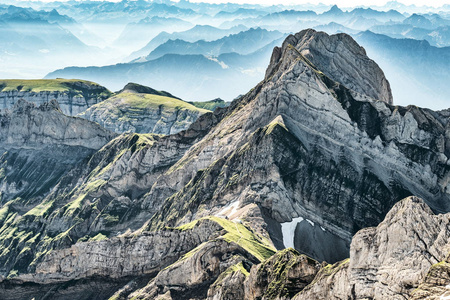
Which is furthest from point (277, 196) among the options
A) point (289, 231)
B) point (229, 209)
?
point (229, 209)

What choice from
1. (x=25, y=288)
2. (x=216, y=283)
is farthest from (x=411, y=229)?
(x=25, y=288)

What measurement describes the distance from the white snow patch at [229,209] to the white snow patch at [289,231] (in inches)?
549

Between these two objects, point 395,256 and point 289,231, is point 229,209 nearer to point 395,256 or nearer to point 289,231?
point 289,231

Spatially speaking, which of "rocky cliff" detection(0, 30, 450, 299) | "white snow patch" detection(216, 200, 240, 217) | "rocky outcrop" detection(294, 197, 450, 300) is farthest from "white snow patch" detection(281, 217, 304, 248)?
"rocky outcrop" detection(294, 197, 450, 300)

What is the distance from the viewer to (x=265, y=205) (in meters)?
160

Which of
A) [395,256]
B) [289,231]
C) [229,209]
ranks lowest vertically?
[289,231]

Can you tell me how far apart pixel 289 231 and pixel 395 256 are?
8770 cm

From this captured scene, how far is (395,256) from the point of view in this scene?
67.2m

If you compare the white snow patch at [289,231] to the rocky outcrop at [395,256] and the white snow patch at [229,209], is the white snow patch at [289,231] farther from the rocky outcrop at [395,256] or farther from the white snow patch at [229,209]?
the rocky outcrop at [395,256]

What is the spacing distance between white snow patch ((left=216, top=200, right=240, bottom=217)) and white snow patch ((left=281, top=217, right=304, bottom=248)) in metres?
14.0

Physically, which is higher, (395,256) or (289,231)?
(395,256)

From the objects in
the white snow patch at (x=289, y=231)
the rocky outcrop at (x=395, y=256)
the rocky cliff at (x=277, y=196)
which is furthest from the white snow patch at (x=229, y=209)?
the rocky outcrop at (x=395, y=256)

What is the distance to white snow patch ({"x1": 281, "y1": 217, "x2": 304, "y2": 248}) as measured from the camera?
497 ft

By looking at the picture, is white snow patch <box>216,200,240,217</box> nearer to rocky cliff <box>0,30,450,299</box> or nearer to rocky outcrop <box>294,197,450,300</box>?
rocky cliff <box>0,30,450,299</box>
